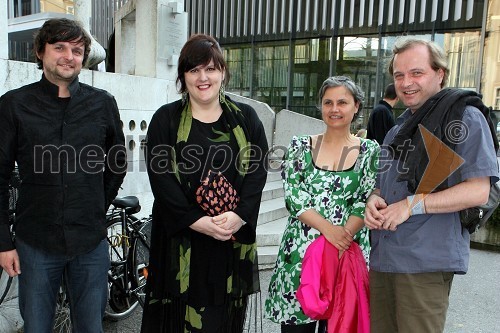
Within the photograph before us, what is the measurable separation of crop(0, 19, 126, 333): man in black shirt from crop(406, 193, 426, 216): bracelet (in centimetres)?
154

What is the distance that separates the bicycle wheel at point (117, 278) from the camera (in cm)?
332

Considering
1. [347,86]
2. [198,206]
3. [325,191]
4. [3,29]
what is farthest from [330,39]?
[198,206]

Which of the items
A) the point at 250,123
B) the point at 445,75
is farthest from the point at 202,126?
Result: the point at 445,75

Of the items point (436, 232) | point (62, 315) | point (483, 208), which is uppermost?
point (483, 208)

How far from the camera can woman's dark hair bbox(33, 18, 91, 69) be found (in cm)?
207

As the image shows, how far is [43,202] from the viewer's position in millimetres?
2057

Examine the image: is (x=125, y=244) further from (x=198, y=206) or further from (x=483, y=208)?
(x=483, y=208)

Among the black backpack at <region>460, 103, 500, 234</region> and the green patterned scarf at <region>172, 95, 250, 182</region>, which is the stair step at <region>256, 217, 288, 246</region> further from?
the black backpack at <region>460, 103, 500, 234</region>

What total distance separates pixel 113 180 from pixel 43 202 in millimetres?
402

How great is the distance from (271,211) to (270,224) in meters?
0.23

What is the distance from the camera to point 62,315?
116 inches

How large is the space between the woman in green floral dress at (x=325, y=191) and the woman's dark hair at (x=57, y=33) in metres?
1.28

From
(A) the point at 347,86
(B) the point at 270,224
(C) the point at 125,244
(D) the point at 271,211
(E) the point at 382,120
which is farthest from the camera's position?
(D) the point at 271,211

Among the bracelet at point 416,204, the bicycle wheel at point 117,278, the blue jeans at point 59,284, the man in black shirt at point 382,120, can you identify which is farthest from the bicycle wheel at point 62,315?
the man in black shirt at point 382,120
